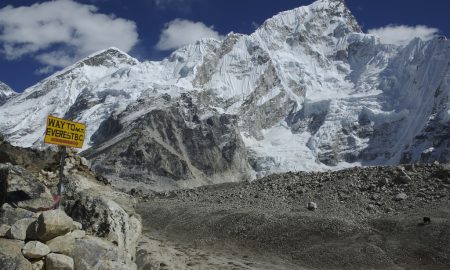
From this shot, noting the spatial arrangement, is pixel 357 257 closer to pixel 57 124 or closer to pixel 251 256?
pixel 251 256

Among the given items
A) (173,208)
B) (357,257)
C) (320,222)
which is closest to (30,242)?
(357,257)

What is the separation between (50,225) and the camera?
14172 mm

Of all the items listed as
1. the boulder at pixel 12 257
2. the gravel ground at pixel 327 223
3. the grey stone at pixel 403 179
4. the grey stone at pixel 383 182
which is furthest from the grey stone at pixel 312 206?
the boulder at pixel 12 257

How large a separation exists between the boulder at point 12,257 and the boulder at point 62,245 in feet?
2.42

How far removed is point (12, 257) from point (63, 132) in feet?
15.5

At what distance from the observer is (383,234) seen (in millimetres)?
24438

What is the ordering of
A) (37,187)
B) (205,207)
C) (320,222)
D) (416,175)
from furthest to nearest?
(205,207) < (416,175) < (320,222) < (37,187)

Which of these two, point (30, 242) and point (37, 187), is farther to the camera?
point (37, 187)

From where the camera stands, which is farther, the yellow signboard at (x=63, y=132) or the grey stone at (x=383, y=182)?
the grey stone at (x=383, y=182)

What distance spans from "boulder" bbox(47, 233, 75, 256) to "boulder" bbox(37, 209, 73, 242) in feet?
0.44

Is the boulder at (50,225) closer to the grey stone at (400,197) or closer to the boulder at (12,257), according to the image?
the boulder at (12,257)

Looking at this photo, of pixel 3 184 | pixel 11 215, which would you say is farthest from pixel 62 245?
pixel 3 184

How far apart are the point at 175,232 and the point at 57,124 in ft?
50.9

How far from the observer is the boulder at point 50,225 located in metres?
14.2
